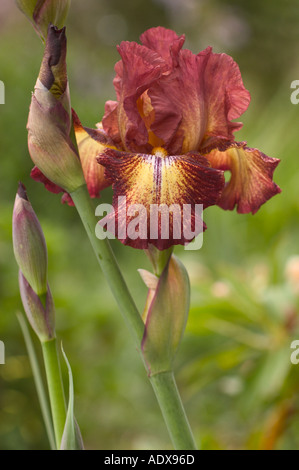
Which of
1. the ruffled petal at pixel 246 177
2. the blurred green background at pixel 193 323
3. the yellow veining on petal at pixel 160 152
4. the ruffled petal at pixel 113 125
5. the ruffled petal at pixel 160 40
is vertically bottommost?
the blurred green background at pixel 193 323

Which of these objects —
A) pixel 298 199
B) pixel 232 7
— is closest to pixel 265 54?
pixel 232 7

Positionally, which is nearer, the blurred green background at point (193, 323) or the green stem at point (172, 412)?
the green stem at point (172, 412)

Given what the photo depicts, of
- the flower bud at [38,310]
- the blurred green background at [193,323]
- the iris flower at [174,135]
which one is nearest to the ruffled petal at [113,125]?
the iris flower at [174,135]

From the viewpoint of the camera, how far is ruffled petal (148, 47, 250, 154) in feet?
1.05

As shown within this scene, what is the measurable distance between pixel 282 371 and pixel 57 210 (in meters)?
1.26

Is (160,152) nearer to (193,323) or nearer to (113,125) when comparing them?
(113,125)

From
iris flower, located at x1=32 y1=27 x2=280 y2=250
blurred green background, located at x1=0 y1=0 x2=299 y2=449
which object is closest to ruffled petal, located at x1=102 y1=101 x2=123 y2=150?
iris flower, located at x1=32 y1=27 x2=280 y2=250

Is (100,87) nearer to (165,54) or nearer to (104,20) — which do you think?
(104,20)

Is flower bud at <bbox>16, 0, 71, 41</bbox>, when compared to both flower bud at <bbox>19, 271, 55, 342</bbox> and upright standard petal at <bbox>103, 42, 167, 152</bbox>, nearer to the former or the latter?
upright standard petal at <bbox>103, 42, 167, 152</bbox>

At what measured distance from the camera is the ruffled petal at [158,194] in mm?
284

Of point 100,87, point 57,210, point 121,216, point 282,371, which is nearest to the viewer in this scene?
point 121,216

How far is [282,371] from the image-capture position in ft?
2.38

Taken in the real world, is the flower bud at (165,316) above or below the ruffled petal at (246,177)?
below

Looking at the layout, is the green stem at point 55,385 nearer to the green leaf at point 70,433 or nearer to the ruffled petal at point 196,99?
the green leaf at point 70,433
